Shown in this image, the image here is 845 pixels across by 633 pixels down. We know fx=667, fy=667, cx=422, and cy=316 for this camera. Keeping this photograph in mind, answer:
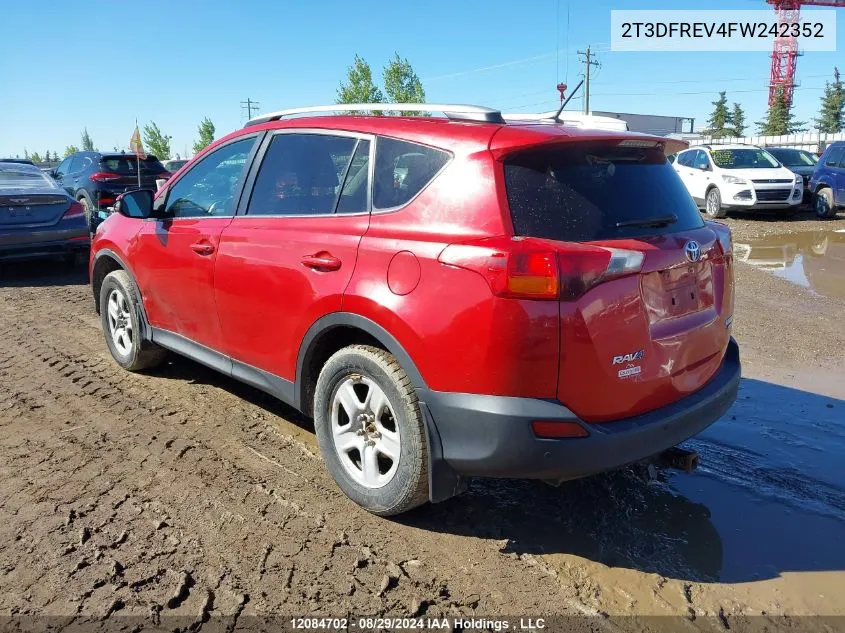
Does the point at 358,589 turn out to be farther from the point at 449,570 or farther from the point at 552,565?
the point at 552,565

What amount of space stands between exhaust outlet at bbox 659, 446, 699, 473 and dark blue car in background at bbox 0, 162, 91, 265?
877 centimetres

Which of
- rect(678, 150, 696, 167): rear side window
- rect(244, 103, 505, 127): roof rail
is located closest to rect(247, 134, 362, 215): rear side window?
rect(244, 103, 505, 127): roof rail

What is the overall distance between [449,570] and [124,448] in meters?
2.12

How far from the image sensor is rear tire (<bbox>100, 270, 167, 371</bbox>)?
486 cm

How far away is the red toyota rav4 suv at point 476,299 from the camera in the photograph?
254 centimetres

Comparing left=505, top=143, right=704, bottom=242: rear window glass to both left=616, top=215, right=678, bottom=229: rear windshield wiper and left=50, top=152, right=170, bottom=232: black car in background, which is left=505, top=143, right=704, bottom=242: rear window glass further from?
left=50, top=152, right=170, bottom=232: black car in background

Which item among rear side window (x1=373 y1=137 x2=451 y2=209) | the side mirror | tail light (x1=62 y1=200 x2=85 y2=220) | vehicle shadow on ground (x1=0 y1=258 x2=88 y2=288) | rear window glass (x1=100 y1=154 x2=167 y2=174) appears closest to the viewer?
rear side window (x1=373 y1=137 x2=451 y2=209)

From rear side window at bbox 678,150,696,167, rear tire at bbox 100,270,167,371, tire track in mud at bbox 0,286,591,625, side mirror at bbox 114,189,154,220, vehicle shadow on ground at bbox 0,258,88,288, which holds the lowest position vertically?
tire track in mud at bbox 0,286,591,625

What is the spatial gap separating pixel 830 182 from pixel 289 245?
1601cm

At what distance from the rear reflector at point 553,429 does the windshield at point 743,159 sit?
15.9m

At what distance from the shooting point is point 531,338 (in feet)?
8.19

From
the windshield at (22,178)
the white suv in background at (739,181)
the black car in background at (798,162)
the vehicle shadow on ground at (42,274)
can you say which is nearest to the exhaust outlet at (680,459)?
the vehicle shadow on ground at (42,274)

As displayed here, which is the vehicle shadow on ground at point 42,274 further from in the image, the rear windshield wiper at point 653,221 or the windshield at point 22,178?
the rear windshield wiper at point 653,221

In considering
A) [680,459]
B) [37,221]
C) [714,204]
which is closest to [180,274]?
[680,459]
